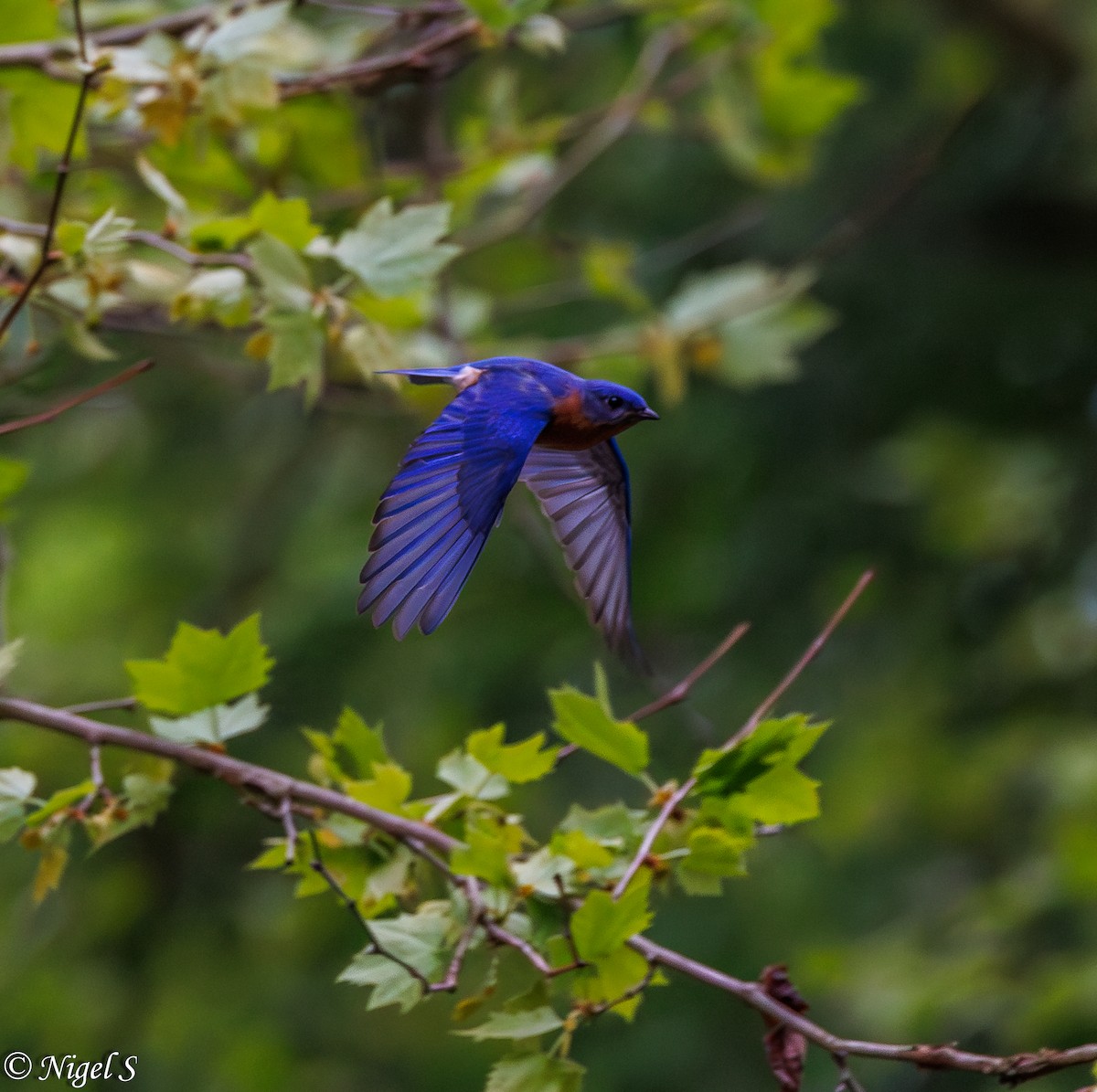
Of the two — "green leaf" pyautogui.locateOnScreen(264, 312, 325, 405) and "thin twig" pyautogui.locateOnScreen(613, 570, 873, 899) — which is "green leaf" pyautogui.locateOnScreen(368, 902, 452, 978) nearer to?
"thin twig" pyautogui.locateOnScreen(613, 570, 873, 899)

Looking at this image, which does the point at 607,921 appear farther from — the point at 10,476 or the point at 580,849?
the point at 10,476

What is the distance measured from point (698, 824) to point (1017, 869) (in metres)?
3.18

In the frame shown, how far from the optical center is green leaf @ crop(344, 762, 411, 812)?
182 cm

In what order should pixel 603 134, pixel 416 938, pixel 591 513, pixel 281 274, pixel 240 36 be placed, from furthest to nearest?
pixel 603 134
pixel 591 513
pixel 240 36
pixel 281 274
pixel 416 938

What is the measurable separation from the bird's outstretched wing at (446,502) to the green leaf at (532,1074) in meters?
0.48

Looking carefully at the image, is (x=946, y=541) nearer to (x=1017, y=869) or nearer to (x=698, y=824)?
(x=1017, y=869)

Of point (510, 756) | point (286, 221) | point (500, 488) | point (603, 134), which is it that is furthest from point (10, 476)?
point (603, 134)

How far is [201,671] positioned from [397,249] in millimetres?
624

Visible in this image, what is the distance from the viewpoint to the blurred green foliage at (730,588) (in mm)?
4297

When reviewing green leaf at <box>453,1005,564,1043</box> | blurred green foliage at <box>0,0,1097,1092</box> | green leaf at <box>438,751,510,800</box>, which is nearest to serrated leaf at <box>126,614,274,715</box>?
green leaf at <box>438,751,510,800</box>

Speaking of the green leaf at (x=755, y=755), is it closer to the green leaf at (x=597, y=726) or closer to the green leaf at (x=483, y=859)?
the green leaf at (x=597, y=726)

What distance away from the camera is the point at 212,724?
1875 millimetres

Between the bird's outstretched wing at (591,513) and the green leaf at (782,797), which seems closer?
the green leaf at (782,797)

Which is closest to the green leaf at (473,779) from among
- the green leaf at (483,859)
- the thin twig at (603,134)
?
the green leaf at (483,859)
